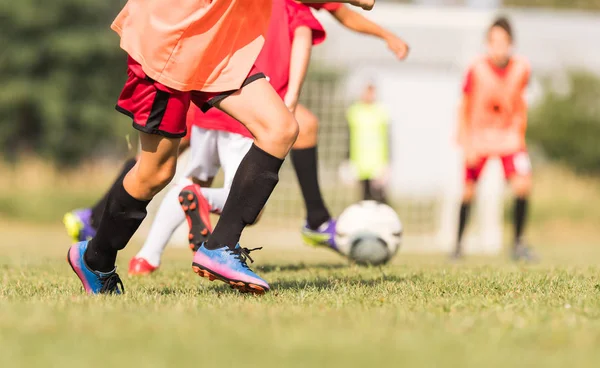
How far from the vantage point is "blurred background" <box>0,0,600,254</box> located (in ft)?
41.2

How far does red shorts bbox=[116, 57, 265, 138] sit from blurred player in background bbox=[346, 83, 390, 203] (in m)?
8.66

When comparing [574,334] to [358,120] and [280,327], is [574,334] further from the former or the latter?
[358,120]

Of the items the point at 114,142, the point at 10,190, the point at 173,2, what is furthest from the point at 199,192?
the point at 114,142

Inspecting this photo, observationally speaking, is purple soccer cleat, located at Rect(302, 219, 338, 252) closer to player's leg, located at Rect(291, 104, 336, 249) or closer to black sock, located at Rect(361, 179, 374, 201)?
player's leg, located at Rect(291, 104, 336, 249)

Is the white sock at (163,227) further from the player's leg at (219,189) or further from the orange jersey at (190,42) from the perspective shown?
the orange jersey at (190,42)

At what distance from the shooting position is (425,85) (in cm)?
2109

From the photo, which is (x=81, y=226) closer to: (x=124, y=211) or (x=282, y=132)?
(x=124, y=211)

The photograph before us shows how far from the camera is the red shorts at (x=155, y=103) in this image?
3.67 m

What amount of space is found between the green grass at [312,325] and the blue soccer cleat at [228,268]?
0.07 meters

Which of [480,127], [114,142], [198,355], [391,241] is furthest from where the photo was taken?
[114,142]

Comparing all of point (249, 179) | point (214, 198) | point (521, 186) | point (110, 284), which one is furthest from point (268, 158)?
point (521, 186)

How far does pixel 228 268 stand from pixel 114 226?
56cm

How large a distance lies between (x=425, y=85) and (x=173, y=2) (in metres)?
17.8

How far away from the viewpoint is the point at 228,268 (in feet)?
12.1
